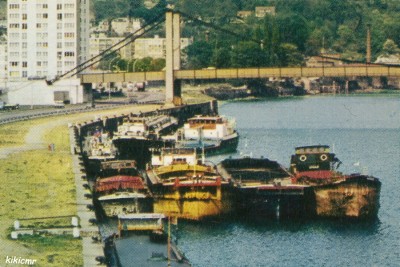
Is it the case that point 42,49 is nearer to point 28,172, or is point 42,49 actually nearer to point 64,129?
point 64,129

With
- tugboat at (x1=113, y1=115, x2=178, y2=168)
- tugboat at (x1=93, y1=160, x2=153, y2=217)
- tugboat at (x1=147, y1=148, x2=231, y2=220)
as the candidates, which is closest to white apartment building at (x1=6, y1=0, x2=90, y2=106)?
tugboat at (x1=113, y1=115, x2=178, y2=168)

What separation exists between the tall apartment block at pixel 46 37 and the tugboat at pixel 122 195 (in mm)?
114308

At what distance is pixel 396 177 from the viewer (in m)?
73.3

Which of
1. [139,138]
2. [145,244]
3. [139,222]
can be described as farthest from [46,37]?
[145,244]

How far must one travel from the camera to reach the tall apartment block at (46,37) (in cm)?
17125

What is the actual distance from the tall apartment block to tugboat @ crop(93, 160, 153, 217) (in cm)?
11431

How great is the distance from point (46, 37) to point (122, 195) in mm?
124945

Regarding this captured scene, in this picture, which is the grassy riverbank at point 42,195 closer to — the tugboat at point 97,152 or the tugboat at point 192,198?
the tugboat at point 97,152

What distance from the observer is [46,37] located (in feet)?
575

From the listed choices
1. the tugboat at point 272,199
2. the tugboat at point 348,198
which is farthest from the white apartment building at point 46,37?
the tugboat at point 348,198

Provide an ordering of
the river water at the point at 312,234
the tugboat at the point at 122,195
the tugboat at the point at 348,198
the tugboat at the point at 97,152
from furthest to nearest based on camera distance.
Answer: the tugboat at the point at 97,152
the tugboat at the point at 348,198
the tugboat at the point at 122,195
the river water at the point at 312,234

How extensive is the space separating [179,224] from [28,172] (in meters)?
9.61

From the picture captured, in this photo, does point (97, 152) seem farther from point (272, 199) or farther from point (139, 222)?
point (139, 222)

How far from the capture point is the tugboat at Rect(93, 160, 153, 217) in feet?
171
